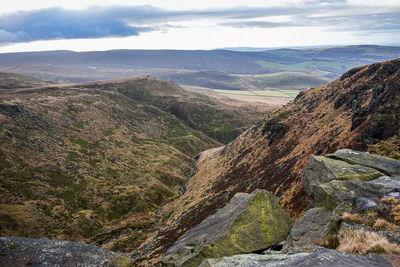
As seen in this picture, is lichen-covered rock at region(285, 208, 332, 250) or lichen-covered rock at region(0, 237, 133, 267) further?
lichen-covered rock at region(0, 237, 133, 267)

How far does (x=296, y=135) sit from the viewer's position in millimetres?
53812

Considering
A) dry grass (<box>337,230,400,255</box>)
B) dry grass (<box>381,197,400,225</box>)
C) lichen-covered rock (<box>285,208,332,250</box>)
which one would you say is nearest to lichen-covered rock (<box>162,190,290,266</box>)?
lichen-covered rock (<box>285,208,332,250</box>)

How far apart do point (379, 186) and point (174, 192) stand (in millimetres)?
74409

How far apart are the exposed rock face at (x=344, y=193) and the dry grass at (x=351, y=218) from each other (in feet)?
0.99

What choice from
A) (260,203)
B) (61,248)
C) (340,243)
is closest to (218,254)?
(260,203)

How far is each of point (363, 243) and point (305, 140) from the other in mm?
37203

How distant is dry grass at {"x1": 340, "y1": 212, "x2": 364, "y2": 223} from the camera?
1387 cm

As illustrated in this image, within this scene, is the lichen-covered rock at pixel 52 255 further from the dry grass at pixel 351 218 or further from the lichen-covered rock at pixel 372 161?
the lichen-covered rock at pixel 372 161

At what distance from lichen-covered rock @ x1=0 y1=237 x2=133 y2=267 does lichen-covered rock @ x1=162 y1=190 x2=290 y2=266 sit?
5551mm

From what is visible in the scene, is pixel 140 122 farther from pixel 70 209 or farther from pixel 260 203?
pixel 260 203

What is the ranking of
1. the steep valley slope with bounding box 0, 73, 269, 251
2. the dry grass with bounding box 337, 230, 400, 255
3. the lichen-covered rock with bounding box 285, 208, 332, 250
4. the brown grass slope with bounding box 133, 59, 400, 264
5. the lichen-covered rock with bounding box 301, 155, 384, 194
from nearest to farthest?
the dry grass with bounding box 337, 230, 400, 255 → the lichen-covered rock with bounding box 285, 208, 332, 250 → the lichen-covered rock with bounding box 301, 155, 384, 194 → the brown grass slope with bounding box 133, 59, 400, 264 → the steep valley slope with bounding box 0, 73, 269, 251

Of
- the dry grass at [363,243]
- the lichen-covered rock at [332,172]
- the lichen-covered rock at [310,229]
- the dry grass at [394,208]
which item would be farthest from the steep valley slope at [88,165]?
the dry grass at [394,208]

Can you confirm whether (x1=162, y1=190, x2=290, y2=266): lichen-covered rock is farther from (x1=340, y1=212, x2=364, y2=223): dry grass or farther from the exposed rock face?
(x1=340, y1=212, x2=364, y2=223): dry grass

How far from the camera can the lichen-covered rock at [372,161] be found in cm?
1958
